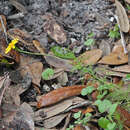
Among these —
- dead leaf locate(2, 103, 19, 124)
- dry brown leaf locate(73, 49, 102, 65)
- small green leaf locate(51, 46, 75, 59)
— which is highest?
small green leaf locate(51, 46, 75, 59)

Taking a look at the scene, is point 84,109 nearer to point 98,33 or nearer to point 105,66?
point 105,66

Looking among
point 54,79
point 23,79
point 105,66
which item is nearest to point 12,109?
point 23,79

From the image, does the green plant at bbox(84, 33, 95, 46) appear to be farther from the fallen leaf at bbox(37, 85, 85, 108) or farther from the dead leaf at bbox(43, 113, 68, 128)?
the dead leaf at bbox(43, 113, 68, 128)

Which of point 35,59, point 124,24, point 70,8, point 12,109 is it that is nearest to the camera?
point 12,109

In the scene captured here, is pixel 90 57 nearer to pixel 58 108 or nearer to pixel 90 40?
pixel 90 40

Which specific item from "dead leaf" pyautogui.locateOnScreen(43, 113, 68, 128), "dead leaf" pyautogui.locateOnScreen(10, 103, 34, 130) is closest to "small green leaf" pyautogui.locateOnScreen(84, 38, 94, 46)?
"dead leaf" pyautogui.locateOnScreen(43, 113, 68, 128)

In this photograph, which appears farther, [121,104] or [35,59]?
[35,59]

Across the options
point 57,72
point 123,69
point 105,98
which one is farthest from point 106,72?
point 57,72
